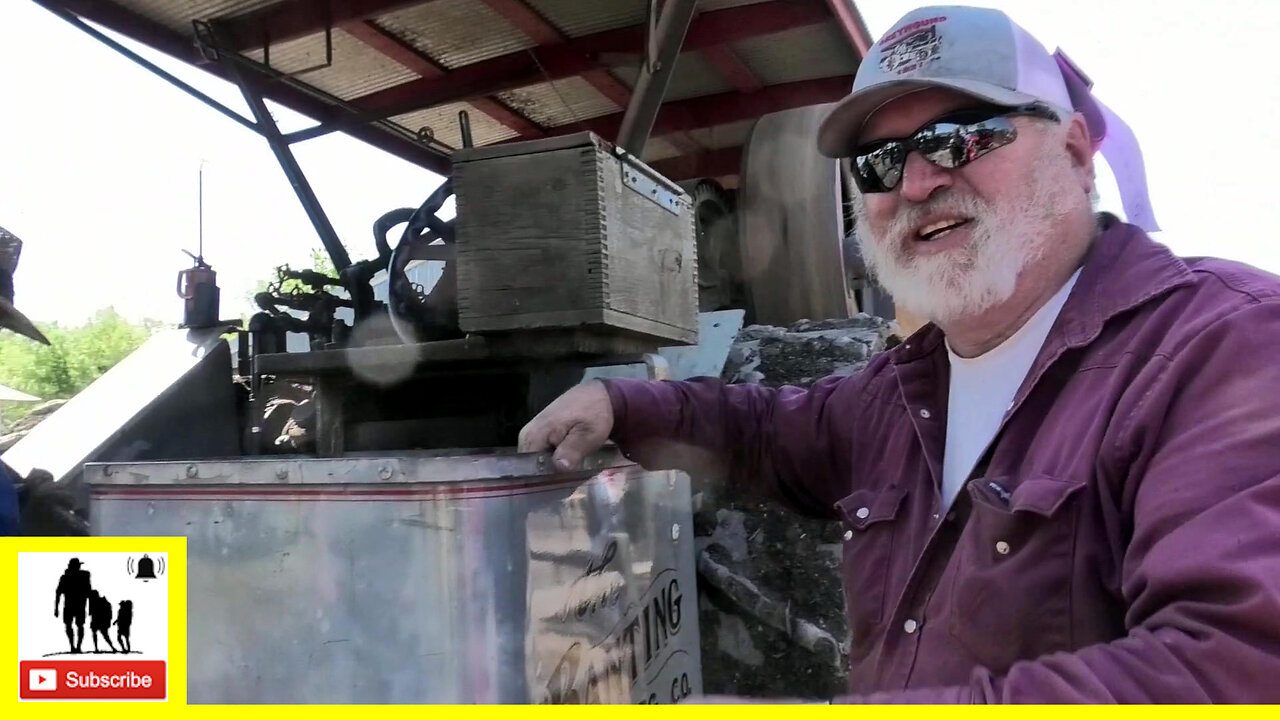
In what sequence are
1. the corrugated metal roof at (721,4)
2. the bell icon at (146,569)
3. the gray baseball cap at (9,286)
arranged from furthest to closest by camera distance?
the corrugated metal roof at (721,4), the gray baseball cap at (9,286), the bell icon at (146,569)

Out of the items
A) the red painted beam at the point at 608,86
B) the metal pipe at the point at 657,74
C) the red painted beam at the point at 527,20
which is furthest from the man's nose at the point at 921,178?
the red painted beam at the point at 608,86

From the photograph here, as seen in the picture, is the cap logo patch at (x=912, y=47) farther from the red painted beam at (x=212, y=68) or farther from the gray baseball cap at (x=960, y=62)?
the red painted beam at (x=212, y=68)

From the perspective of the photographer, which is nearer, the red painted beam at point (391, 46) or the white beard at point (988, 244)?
the white beard at point (988, 244)

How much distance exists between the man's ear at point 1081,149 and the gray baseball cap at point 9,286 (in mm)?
2377

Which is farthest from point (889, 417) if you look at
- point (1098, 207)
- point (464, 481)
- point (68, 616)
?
point (68, 616)

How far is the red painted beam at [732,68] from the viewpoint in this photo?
3484mm

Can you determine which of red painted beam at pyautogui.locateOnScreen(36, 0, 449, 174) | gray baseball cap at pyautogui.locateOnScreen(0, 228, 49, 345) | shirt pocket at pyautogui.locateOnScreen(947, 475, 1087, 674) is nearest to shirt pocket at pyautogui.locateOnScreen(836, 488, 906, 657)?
shirt pocket at pyautogui.locateOnScreen(947, 475, 1087, 674)

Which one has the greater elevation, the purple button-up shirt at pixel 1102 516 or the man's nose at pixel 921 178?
the man's nose at pixel 921 178

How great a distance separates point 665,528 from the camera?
6.63 ft

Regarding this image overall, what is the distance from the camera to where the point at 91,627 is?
4.90 feet

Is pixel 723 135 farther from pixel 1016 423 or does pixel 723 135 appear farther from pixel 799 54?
pixel 1016 423

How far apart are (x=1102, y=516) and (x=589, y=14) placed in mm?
2467

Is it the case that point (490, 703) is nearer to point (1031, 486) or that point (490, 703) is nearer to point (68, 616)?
point (68, 616)

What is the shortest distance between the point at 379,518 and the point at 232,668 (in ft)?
1.24
